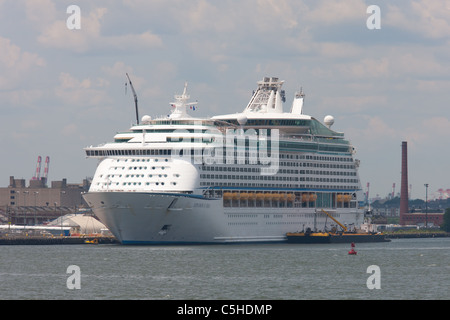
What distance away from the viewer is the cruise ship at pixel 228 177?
102625 mm

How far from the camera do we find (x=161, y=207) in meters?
101

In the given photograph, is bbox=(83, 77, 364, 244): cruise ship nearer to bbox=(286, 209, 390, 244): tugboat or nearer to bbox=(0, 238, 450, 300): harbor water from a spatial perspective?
bbox=(286, 209, 390, 244): tugboat

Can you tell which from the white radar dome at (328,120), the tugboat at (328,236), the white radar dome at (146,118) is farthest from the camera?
the white radar dome at (328,120)

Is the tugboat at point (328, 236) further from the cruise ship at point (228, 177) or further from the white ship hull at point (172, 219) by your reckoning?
the white ship hull at point (172, 219)

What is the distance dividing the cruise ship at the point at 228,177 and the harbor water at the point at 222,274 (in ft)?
11.3

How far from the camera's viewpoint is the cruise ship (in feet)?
337

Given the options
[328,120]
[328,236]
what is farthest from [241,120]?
[328,120]

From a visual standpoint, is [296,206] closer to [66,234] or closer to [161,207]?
Answer: [161,207]

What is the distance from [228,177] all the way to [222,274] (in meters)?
35.9

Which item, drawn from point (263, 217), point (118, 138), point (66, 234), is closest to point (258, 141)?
point (263, 217)

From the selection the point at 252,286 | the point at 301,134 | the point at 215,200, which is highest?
the point at 301,134

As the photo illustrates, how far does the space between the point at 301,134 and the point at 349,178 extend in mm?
11163

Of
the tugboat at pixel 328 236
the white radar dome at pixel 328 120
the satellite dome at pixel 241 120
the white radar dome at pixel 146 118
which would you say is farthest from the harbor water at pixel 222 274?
the white radar dome at pixel 328 120

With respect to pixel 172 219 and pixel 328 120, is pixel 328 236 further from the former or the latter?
pixel 172 219
